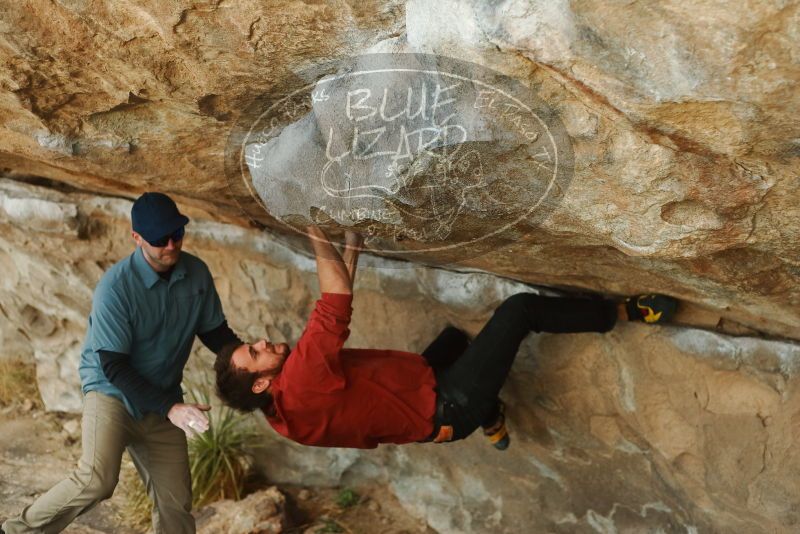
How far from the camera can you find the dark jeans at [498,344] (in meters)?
3.22

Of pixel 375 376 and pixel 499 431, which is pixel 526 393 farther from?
pixel 375 376

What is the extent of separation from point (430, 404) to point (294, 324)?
49.8 inches

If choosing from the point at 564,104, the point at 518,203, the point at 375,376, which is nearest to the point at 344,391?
the point at 375,376

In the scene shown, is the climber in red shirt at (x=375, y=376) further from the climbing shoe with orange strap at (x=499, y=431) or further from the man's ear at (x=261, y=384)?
the climbing shoe with orange strap at (x=499, y=431)

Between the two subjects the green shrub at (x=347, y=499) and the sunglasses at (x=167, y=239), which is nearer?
the sunglasses at (x=167, y=239)

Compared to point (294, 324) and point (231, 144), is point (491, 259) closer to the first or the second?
point (231, 144)

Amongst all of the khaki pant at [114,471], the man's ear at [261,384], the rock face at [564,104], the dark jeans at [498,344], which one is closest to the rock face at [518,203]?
the rock face at [564,104]

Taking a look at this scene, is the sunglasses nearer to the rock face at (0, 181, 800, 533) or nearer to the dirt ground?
the rock face at (0, 181, 800, 533)

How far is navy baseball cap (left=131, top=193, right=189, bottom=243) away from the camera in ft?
10.2

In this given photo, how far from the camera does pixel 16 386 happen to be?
562 cm

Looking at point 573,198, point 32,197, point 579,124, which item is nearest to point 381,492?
point 32,197

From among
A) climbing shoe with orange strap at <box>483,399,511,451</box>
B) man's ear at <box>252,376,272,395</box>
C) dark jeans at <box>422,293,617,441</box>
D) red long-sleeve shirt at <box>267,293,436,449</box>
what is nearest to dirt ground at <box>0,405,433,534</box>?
climbing shoe with orange strap at <box>483,399,511,451</box>

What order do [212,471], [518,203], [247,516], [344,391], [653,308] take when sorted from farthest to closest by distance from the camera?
1. [212,471]
2. [247,516]
3. [344,391]
4. [653,308]
5. [518,203]

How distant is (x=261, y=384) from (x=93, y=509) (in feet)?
7.16
